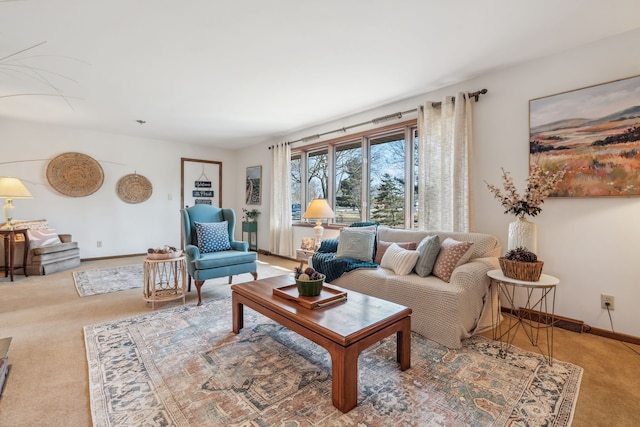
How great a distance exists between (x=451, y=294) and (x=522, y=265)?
51 centimetres

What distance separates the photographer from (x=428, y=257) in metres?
2.59

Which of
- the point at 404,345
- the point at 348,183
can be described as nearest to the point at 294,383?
the point at 404,345

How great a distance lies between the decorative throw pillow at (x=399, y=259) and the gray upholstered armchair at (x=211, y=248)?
5.13ft

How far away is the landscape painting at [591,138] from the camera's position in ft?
7.34

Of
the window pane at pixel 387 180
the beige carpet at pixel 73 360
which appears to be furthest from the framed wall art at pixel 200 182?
the window pane at pixel 387 180

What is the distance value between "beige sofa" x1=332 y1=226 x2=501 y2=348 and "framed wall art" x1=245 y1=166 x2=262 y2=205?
4.13 m

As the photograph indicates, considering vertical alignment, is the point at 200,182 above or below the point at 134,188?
above

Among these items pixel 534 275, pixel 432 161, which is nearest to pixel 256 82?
pixel 432 161

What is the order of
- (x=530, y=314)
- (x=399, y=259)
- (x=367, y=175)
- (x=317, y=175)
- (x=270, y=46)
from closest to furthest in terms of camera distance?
(x=270, y=46) < (x=530, y=314) < (x=399, y=259) < (x=367, y=175) < (x=317, y=175)

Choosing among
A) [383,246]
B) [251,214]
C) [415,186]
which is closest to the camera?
[383,246]

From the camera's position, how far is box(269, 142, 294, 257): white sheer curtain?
5.39 meters

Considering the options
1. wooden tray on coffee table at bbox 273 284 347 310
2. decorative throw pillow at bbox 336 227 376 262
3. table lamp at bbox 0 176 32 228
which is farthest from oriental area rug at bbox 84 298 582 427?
table lamp at bbox 0 176 32 228

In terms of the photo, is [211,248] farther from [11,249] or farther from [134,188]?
[134,188]

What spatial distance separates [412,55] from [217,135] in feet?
13.7
